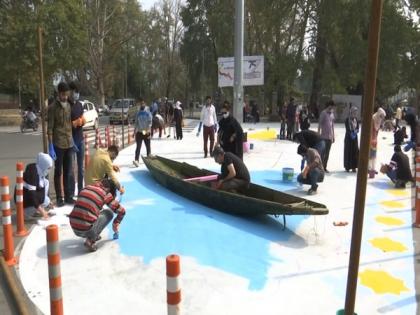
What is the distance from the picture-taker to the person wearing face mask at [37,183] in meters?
7.18

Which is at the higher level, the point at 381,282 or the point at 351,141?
the point at 351,141

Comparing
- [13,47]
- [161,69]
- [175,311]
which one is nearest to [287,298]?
[175,311]

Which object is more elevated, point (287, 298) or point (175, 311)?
point (175, 311)

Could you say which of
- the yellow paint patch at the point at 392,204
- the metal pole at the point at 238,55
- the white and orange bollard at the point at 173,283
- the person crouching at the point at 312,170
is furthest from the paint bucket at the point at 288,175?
the white and orange bollard at the point at 173,283

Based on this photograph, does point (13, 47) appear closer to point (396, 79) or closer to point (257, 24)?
point (257, 24)

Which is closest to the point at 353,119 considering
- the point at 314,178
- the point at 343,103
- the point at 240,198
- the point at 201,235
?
the point at 314,178

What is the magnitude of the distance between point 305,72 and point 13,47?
2016 cm

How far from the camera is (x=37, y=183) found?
23.7 ft

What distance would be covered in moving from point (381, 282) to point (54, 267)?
3.53 metres

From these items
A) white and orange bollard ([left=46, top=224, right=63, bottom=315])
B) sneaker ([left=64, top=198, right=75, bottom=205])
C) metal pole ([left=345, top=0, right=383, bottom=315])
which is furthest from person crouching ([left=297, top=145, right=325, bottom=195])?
white and orange bollard ([left=46, top=224, right=63, bottom=315])

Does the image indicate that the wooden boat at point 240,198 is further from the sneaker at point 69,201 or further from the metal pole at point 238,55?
the metal pole at point 238,55

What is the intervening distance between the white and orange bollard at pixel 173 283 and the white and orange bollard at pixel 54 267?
1.14 meters

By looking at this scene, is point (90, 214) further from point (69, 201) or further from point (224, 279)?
point (69, 201)

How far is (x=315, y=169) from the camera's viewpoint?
938 cm
